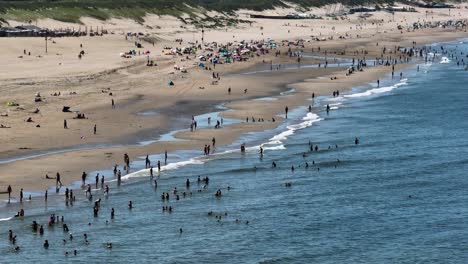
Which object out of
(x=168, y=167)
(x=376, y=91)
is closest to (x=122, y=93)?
(x=376, y=91)

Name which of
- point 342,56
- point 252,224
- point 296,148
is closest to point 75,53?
point 342,56

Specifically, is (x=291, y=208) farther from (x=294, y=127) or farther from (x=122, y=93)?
(x=122, y=93)

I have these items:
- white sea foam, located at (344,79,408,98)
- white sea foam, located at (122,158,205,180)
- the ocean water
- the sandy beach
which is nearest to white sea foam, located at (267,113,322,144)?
the ocean water

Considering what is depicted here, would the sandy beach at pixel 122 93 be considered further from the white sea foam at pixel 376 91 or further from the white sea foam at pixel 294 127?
the white sea foam at pixel 376 91

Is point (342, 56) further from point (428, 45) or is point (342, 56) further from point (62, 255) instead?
point (62, 255)

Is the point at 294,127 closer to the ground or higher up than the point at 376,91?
closer to the ground
